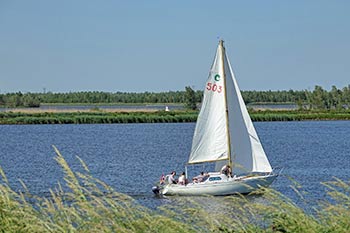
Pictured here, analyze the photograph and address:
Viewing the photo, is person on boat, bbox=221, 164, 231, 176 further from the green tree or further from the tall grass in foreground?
the green tree

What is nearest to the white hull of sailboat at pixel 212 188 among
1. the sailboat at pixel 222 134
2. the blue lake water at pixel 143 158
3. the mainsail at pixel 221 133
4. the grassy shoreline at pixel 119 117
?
the blue lake water at pixel 143 158

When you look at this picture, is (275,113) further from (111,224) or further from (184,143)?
(111,224)

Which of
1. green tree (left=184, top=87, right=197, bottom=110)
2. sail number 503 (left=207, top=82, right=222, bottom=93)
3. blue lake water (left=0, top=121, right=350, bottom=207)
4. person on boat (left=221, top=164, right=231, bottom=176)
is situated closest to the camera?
person on boat (left=221, top=164, right=231, bottom=176)

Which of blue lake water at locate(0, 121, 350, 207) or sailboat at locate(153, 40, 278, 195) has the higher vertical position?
sailboat at locate(153, 40, 278, 195)

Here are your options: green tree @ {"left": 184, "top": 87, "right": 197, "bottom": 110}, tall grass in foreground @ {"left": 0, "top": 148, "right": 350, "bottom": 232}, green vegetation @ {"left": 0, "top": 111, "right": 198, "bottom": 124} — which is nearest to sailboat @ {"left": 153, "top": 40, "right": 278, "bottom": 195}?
tall grass in foreground @ {"left": 0, "top": 148, "right": 350, "bottom": 232}

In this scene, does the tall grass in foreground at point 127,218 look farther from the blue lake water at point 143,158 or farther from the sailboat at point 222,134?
the sailboat at point 222,134

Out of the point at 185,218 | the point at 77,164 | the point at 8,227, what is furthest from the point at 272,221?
the point at 77,164

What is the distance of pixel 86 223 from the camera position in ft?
27.2

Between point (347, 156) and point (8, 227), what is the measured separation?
4664cm

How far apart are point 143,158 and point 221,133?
18924 mm

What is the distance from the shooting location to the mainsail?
33750 millimetres

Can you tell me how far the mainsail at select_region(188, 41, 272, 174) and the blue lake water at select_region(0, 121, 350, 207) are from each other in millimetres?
2178

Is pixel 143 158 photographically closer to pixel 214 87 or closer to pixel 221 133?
pixel 221 133

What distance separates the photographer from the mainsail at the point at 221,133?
33.8 m
